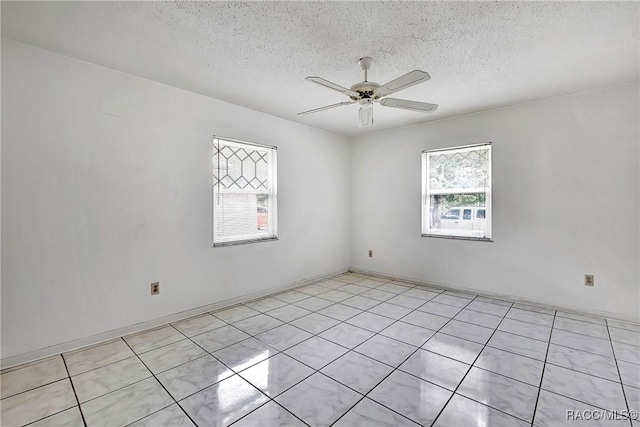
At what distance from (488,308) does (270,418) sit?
2835mm

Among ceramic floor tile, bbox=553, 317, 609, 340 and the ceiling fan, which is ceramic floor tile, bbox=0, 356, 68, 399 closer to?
the ceiling fan

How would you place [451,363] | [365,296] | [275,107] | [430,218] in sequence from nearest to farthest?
1. [451,363]
2. [275,107]
3. [365,296]
4. [430,218]

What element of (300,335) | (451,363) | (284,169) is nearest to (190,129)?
(284,169)

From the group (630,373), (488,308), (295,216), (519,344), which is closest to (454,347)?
(519,344)

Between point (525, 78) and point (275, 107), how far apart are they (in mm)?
2632

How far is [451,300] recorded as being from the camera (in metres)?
3.71

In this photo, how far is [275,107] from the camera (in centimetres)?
362

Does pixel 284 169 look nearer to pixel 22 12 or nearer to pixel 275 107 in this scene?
pixel 275 107

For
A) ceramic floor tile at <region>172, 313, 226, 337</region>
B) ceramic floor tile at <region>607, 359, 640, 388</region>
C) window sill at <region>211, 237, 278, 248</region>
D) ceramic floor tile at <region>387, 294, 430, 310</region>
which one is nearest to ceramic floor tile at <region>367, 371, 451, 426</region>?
ceramic floor tile at <region>607, 359, 640, 388</region>

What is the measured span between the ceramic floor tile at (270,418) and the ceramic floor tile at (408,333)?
1.30 meters

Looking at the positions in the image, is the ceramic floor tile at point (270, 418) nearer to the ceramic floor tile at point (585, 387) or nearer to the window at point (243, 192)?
the ceramic floor tile at point (585, 387)

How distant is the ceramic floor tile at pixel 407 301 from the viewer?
3.53 m

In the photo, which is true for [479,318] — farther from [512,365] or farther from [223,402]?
[223,402]

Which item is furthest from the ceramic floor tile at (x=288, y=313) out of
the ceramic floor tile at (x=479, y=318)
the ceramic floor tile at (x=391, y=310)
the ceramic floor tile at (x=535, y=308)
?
the ceramic floor tile at (x=535, y=308)
